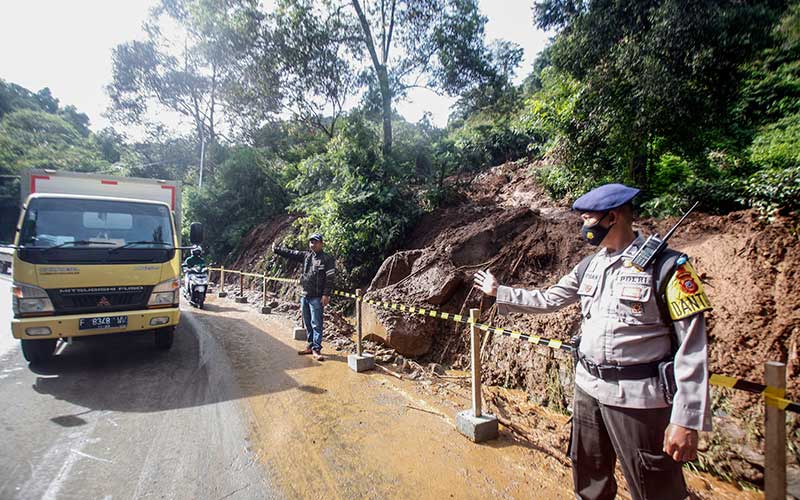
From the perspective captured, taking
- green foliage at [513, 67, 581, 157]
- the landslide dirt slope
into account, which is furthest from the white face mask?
green foliage at [513, 67, 581, 157]

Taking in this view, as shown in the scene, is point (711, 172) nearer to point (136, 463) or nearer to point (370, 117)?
point (136, 463)

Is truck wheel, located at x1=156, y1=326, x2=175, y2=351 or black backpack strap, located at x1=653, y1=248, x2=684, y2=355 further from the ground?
black backpack strap, located at x1=653, y1=248, x2=684, y2=355

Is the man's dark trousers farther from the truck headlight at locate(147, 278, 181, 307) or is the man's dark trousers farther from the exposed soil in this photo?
the truck headlight at locate(147, 278, 181, 307)

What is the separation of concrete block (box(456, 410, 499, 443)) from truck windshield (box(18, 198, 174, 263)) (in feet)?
15.8

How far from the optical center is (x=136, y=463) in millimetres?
2953

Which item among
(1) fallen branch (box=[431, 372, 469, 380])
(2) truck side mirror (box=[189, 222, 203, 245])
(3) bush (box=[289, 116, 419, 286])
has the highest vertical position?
(3) bush (box=[289, 116, 419, 286])

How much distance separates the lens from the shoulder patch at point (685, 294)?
1.52 meters

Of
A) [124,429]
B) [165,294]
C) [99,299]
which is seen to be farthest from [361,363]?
[99,299]

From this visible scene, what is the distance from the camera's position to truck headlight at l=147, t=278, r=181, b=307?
518 centimetres

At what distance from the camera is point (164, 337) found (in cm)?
569

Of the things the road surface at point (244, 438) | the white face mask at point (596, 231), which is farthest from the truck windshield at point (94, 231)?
the white face mask at point (596, 231)

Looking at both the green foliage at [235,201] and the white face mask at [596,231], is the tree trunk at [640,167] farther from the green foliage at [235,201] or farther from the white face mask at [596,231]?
the green foliage at [235,201]

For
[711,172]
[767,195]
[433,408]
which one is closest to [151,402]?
[433,408]

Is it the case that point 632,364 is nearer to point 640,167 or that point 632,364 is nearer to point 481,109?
point 640,167
